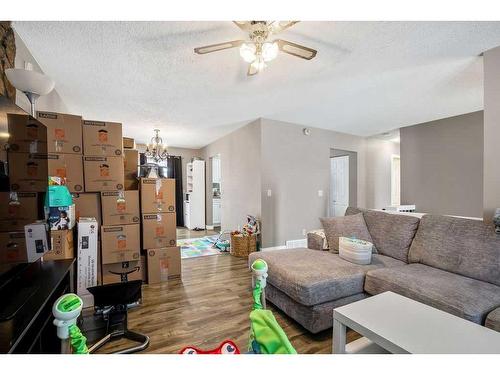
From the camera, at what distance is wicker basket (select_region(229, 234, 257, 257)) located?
3744 mm

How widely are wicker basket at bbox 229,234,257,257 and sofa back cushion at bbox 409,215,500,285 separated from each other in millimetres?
2249

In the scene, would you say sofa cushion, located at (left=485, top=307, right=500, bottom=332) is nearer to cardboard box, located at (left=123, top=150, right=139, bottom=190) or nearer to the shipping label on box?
the shipping label on box

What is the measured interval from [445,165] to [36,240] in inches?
216

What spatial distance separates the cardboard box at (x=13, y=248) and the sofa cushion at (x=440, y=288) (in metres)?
2.32

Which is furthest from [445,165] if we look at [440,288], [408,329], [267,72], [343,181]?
[408,329]

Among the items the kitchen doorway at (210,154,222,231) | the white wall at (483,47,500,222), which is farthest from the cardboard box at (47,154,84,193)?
the kitchen doorway at (210,154,222,231)

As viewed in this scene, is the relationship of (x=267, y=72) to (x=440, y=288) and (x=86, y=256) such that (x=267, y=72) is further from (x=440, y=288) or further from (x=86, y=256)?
(x=86, y=256)

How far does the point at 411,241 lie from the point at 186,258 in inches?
122

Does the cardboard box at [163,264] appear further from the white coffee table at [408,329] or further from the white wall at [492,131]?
the white wall at [492,131]

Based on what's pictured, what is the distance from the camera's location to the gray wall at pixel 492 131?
197cm

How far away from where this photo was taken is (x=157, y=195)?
9.29 ft

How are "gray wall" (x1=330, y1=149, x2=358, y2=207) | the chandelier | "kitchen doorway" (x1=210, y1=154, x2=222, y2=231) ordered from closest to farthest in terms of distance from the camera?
the chandelier → "gray wall" (x1=330, y1=149, x2=358, y2=207) → "kitchen doorway" (x1=210, y1=154, x2=222, y2=231)

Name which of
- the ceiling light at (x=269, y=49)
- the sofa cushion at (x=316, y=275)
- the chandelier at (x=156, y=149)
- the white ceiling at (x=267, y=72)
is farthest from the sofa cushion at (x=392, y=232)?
the chandelier at (x=156, y=149)

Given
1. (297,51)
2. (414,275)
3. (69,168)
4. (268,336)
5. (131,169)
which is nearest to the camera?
(268,336)
